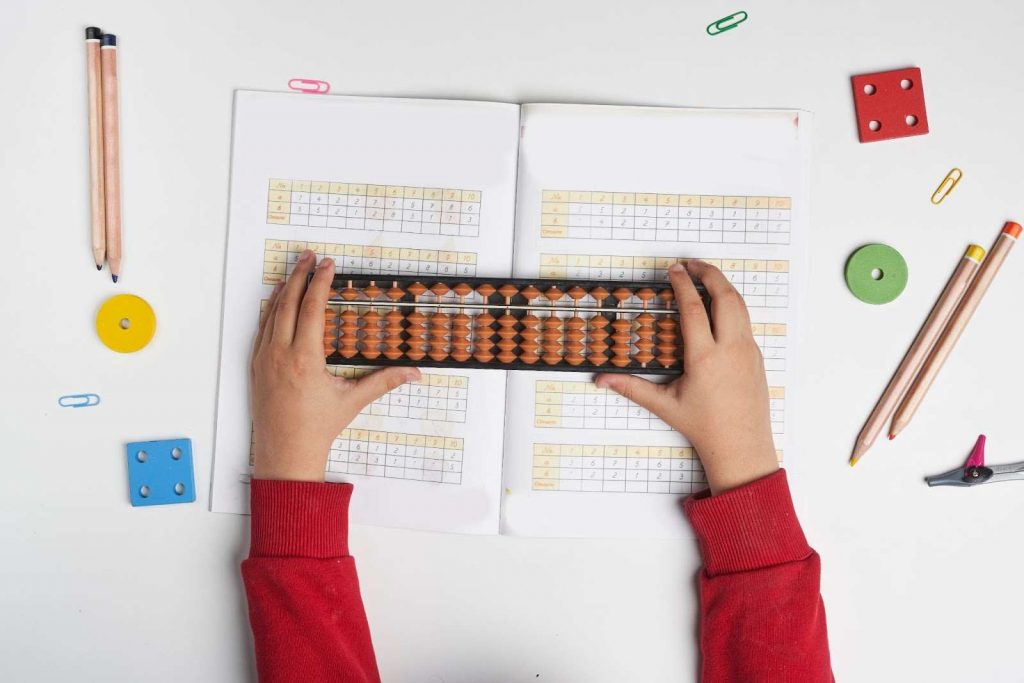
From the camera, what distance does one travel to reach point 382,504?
3.14 feet

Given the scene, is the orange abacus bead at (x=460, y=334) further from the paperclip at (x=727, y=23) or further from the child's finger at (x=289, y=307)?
the paperclip at (x=727, y=23)

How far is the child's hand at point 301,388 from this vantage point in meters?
0.90

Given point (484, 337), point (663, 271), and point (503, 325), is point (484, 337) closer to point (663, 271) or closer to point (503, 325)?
point (503, 325)

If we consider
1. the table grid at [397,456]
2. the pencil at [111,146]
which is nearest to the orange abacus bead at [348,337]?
the table grid at [397,456]

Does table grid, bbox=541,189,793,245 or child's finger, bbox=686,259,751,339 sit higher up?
table grid, bbox=541,189,793,245

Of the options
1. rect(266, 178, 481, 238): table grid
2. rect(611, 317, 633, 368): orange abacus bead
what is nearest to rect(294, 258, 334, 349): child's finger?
rect(266, 178, 481, 238): table grid

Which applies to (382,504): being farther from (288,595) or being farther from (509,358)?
(509,358)

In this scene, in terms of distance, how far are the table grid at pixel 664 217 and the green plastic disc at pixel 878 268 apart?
0.10 meters

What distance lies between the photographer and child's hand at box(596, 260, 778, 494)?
0.89 meters

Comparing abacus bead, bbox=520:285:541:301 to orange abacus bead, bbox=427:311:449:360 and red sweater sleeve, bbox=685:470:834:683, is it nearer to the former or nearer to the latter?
orange abacus bead, bbox=427:311:449:360

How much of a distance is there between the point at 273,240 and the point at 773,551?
762mm

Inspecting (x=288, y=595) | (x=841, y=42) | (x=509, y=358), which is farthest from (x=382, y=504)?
(x=841, y=42)

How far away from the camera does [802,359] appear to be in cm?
95

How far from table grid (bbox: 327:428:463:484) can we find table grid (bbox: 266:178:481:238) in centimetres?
28
